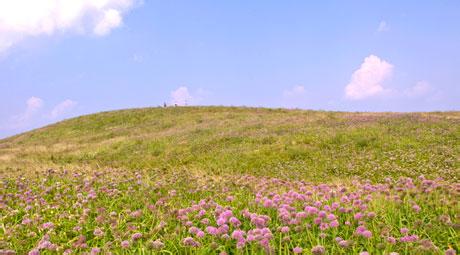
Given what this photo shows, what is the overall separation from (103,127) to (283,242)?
152 feet

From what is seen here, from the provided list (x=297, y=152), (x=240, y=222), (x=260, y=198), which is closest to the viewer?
(x=240, y=222)

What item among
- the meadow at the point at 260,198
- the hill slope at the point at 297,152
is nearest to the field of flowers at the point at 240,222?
the meadow at the point at 260,198

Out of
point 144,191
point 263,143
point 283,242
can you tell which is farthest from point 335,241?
point 263,143

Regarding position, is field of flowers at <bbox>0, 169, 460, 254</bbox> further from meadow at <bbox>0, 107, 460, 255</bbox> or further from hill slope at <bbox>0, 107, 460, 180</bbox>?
hill slope at <bbox>0, 107, 460, 180</bbox>

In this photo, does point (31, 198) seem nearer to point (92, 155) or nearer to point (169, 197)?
point (169, 197)

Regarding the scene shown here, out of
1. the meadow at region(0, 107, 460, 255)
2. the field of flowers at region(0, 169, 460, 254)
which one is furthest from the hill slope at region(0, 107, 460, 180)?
the field of flowers at region(0, 169, 460, 254)

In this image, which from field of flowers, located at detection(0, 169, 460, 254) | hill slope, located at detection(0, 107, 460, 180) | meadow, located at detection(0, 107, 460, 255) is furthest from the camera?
hill slope, located at detection(0, 107, 460, 180)

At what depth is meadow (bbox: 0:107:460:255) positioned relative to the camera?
17.4ft

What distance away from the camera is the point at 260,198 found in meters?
6.95

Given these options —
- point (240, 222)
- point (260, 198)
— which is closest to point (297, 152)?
point (260, 198)

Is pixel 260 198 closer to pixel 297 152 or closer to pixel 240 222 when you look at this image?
pixel 240 222

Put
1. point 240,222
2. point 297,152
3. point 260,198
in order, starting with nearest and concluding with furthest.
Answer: point 240,222, point 260,198, point 297,152

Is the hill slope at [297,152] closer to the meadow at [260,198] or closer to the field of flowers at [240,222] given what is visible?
the meadow at [260,198]

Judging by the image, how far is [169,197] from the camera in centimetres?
839
